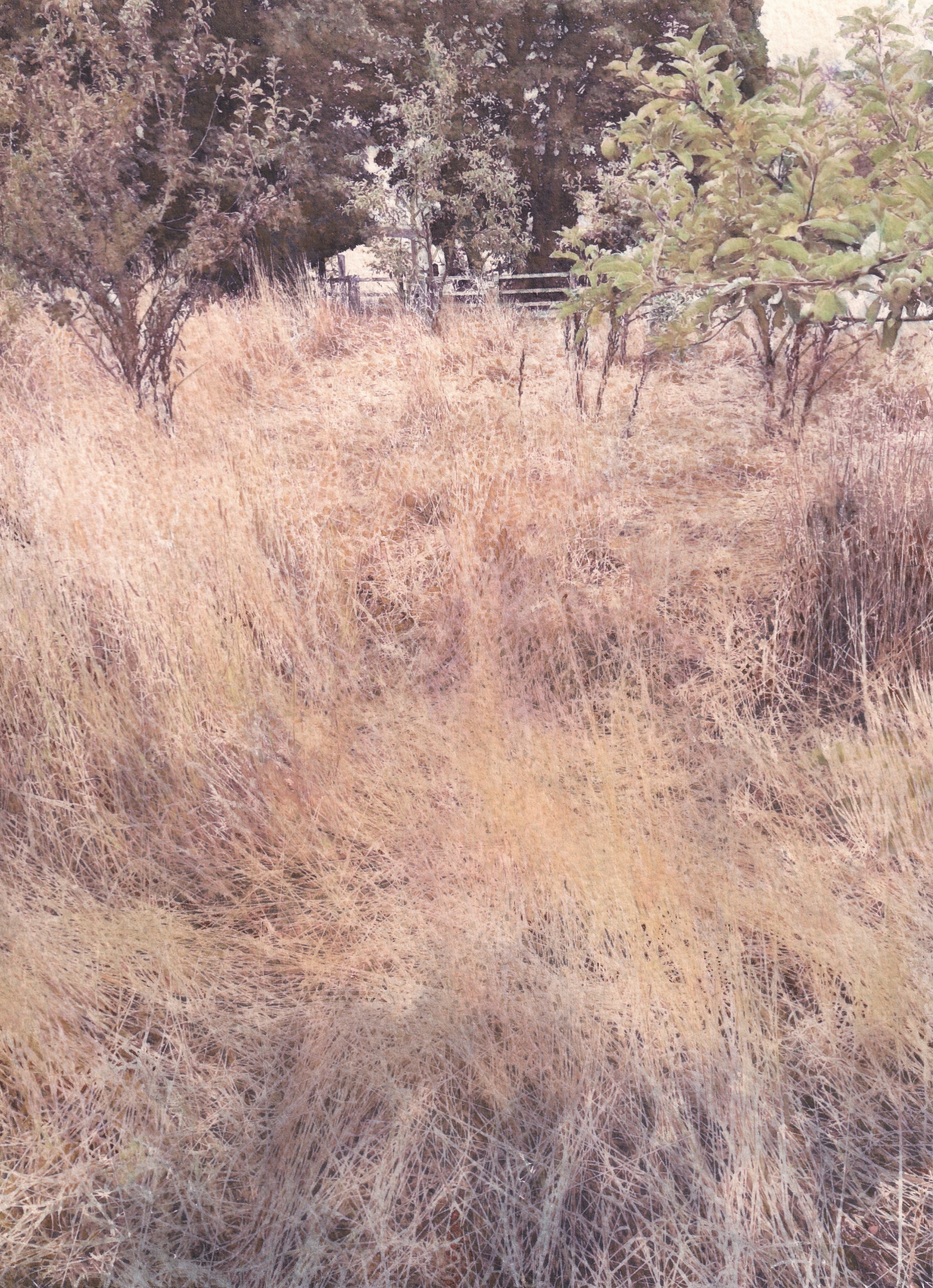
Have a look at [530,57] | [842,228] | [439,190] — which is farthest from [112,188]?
[530,57]

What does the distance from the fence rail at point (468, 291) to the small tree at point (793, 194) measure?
183 inches

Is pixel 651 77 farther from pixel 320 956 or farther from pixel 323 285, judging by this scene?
pixel 323 285

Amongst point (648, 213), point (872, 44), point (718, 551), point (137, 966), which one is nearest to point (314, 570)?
point (718, 551)

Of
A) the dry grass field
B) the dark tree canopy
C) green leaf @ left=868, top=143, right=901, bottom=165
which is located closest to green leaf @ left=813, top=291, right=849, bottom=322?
green leaf @ left=868, top=143, right=901, bottom=165

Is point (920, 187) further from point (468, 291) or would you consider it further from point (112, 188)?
point (468, 291)

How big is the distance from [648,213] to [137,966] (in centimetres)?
344

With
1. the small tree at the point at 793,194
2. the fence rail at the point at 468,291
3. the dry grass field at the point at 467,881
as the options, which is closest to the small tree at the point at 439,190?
the fence rail at the point at 468,291

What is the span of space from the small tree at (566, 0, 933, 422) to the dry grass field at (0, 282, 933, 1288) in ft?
2.57

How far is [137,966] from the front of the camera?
180cm

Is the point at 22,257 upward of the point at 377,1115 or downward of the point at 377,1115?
upward

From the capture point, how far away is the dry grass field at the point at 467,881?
4.61 feet

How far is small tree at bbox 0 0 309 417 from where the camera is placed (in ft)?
17.2

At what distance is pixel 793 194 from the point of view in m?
2.60

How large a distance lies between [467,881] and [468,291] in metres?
9.11
